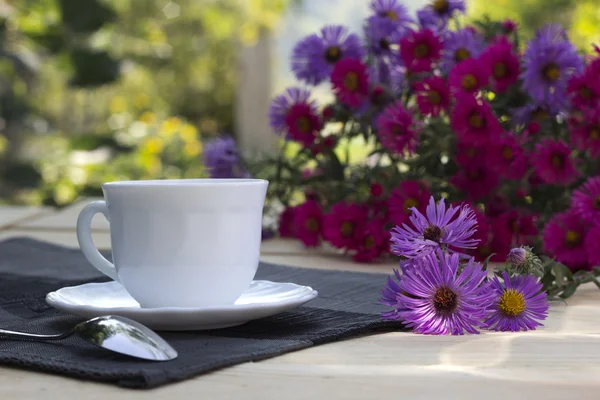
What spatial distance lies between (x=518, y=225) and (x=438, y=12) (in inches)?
14.4

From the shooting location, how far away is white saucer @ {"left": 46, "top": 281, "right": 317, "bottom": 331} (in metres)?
0.63

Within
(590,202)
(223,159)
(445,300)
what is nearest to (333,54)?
(223,159)

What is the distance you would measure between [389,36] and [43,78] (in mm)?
3443

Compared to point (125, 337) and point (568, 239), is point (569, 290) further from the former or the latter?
point (125, 337)

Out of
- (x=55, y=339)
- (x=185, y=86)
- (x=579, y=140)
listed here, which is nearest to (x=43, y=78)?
(x=185, y=86)

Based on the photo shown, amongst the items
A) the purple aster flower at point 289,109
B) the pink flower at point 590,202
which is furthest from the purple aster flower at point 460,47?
the pink flower at point 590,202

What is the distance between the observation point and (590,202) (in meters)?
0.97

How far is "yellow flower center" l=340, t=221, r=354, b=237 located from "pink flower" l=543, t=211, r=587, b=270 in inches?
10.0

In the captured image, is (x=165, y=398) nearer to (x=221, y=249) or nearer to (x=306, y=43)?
(x=221, y=249)

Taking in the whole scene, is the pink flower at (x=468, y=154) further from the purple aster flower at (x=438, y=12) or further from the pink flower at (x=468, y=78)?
the purple aster flower at (x=438, y=12)

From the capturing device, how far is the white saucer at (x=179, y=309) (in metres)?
0.63

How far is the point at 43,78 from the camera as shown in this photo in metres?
4.43

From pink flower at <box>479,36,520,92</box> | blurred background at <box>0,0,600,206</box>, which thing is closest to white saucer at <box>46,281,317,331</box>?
pink flower at <box>479,36,520,92</box>

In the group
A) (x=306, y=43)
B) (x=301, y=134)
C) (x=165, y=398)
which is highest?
(x=306, y=43)
